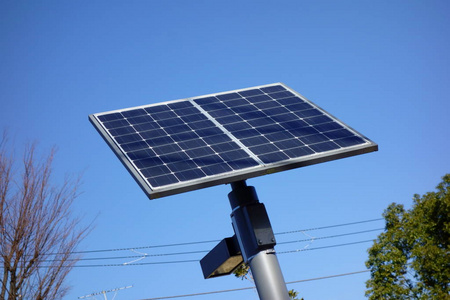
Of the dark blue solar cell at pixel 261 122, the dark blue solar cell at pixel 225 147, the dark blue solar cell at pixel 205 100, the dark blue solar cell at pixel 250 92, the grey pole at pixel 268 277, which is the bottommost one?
the grey pole at pixel 268 277

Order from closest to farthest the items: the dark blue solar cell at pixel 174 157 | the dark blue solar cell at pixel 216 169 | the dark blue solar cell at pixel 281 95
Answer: the dark blue solar cell at pixel 216 169, the dark blue solar cell at pixel 174 157, the dark blue solar cell at pixel 281 95

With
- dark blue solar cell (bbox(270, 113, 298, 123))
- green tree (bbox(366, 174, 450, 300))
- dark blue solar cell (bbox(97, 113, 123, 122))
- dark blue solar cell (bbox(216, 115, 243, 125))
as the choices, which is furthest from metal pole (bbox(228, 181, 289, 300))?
green tree (bbox(366, 174, 450, 300))

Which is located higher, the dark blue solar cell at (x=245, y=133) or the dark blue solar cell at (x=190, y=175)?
the dark blue solar cell at (x=245, y=133)

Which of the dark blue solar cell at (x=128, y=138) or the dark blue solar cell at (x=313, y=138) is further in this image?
the dark blue solar cell at (x=128, y=138)

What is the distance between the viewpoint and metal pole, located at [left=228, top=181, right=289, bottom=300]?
795cm

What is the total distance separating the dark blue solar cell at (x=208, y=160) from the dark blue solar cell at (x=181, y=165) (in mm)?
74

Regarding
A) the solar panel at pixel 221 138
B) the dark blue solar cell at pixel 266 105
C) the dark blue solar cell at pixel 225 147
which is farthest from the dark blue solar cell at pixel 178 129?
the dark blue solar cell at pixel 266 105

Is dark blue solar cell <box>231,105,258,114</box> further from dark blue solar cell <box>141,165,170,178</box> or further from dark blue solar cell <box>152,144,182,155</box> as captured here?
dark blue solar cell <box>141,165,170,178</box>

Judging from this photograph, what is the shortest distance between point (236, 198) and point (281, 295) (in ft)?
4.54

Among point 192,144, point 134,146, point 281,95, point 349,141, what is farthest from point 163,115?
point 349,141

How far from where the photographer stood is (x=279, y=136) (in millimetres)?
9242

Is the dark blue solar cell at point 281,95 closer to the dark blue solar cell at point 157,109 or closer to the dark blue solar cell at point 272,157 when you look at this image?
the dark blue solar cell at point 157,109

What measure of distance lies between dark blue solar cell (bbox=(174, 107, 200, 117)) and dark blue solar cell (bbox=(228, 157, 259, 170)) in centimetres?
238

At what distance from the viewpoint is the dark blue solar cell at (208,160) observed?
8133 millimetres
